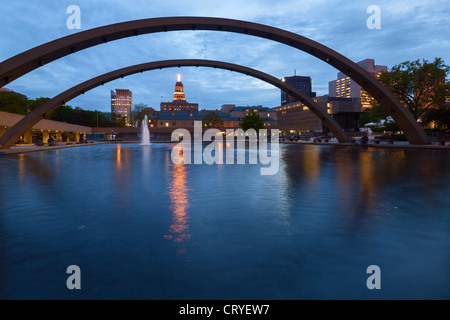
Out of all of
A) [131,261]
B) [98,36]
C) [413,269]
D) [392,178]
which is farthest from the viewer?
[98,36]

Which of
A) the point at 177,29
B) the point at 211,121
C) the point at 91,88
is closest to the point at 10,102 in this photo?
the point at 91,88

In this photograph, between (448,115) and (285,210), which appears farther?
(448,115)

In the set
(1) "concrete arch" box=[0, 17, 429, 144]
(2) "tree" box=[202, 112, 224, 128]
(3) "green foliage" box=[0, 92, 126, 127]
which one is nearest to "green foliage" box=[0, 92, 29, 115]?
(3) "green foliage" box=[0, 92, 126, 127]

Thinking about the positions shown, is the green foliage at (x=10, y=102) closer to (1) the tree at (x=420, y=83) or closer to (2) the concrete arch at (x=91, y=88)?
(2) the concrete arch at (x=91, y=88)

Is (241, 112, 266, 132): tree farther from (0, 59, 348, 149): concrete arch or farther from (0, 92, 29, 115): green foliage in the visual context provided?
(0, 92, 29, 115): green foliage

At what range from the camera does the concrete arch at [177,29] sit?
24.9 m

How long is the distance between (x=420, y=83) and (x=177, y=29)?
37556mm

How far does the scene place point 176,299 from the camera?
3.19 metres

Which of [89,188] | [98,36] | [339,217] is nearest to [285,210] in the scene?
[339,217]

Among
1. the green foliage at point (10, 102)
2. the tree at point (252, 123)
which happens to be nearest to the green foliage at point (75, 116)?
the green foliage at point (10, 102)
